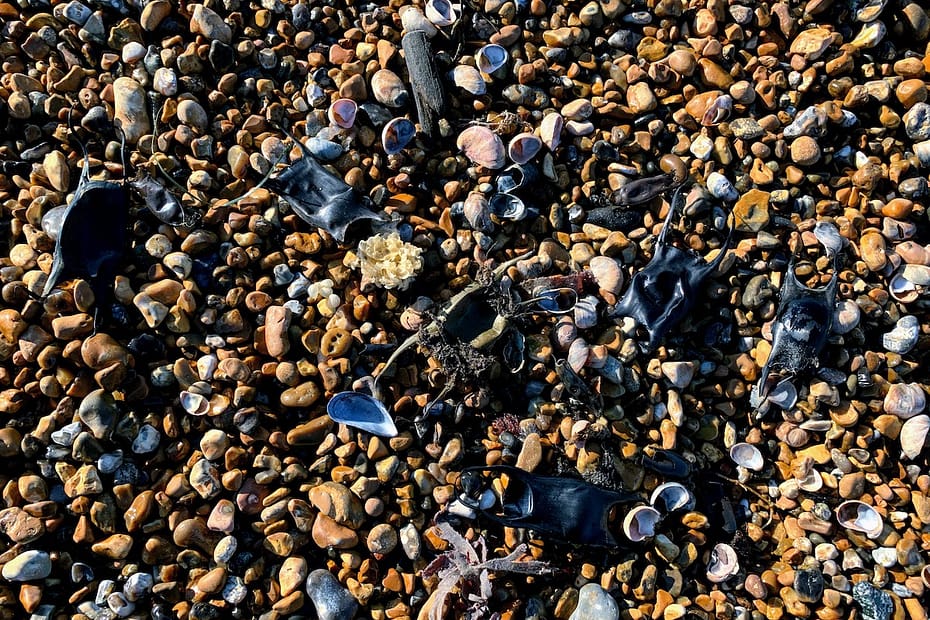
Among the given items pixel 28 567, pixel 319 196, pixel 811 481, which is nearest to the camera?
pixel 28 567

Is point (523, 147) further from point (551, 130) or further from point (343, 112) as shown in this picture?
point (343, 112)

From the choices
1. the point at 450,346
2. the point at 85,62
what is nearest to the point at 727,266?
the point at 450,346

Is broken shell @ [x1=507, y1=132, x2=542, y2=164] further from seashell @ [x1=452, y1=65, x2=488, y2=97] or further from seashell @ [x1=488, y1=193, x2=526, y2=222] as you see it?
seashell @ [x1=452, y1=65, x2=488, y2=97]

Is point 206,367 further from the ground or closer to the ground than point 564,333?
further from the ground

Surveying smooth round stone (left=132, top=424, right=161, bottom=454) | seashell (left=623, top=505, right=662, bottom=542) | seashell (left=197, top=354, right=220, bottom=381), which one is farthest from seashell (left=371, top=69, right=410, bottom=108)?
seashell (left=623, top=505, right=662, bottom=542)

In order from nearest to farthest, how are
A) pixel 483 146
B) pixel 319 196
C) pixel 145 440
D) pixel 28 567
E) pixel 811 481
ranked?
pixel 28 567 → pixel 145 440 → pixel 811 481 → pixel 319 196 → pixel 483 146

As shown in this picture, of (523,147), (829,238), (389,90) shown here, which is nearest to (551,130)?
(523,147)
